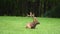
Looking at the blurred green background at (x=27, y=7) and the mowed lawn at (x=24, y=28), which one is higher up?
the mowed lawn at (x=24, y=28)

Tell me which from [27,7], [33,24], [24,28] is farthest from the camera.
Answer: [27,7]

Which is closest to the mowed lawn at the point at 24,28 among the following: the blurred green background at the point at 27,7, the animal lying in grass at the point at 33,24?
the animal lying in grass at the point at 33,24

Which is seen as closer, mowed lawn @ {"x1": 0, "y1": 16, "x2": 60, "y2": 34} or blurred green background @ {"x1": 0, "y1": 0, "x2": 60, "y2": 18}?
mowed lawn @ {"x1": 0, "y1": 16, "x2": 60, "y2": 34}

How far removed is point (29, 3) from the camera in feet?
42.2

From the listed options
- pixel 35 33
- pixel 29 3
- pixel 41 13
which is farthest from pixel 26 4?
pixel 35 33

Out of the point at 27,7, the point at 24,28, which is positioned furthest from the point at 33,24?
the point at 27,7

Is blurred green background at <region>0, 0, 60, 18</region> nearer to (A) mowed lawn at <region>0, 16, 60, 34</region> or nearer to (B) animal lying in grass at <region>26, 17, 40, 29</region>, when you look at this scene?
(A) mowed lawn at <region>0, 16, 60, 34</region>

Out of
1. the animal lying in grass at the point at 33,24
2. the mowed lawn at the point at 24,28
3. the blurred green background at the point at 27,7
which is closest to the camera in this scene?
the mowed lawn at the point at 24,28

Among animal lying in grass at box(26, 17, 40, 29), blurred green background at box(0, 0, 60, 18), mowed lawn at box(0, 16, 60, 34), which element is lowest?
blurred green background at box(0, 0, 60, 18)

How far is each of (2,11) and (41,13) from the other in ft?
7.92

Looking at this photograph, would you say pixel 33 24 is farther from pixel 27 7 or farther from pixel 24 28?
pixel 27 7

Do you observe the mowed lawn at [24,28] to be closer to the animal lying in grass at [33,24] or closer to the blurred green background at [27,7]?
the animal lying in grass at [33,24]

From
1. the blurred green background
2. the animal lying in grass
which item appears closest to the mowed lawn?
the animal lying in grass

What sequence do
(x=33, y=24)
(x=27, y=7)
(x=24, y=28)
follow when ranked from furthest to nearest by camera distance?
(x=27, y=7)
(x=24, y=28)
(x=33, y=24)
